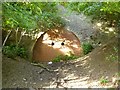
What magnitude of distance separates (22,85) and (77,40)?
4.69 metres

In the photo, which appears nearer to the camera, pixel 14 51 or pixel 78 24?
pixel 14 51

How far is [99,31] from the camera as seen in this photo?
29.7 feet

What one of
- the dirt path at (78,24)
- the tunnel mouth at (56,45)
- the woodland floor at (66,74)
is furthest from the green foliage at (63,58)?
the woodland floor at (66,74)

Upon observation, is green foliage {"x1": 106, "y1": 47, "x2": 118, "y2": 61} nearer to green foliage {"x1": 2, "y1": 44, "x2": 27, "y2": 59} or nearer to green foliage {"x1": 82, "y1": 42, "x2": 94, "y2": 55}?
green foliage {"x1": 82, "y1": 42, "x2": 94, "y2": 55}

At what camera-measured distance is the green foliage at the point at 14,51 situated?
7586 millimetres

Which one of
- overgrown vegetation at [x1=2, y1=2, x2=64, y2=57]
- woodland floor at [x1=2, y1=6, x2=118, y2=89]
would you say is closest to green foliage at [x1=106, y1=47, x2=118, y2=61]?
woodland floor at [x1=2, y1=6, x2=118, y2=89]

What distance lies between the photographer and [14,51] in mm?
8078

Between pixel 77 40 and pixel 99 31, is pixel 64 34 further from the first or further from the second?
pixel 99 31

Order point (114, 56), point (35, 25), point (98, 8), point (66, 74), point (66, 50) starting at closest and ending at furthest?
point (98, 8) → point (114, 56) → point (66, 74) → point (35, 25) → point (66, 50)

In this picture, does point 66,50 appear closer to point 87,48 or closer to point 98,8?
point 87,48

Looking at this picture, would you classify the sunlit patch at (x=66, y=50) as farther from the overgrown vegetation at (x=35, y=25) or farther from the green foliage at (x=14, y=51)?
the green foliage at (x=14, y=51)

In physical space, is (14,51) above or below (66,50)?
below

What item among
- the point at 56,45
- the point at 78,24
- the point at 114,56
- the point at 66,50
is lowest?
the point at 114,56

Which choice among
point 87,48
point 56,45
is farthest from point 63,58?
point 87,48
